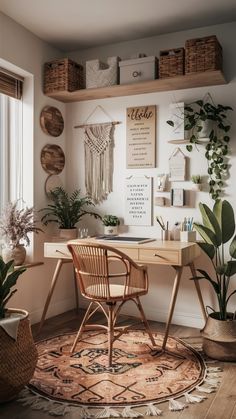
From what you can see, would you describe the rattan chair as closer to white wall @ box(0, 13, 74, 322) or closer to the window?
white wall @ box(0, 13, 74, 322)

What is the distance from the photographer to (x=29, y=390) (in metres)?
2.31

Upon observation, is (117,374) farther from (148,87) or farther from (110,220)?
(148,87)

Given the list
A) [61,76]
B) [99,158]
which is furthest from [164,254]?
[61,76]

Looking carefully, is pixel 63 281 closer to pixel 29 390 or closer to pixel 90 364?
pixel 90 364

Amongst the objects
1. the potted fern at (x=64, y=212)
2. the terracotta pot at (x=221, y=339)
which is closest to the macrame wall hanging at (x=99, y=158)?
the potted fern at (x=64, y=212)

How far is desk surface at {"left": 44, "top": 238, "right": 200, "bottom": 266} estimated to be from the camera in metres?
2.90

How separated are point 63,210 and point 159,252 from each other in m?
1.15

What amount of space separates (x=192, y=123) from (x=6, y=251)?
6.10 feet

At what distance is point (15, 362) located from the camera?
211 cm

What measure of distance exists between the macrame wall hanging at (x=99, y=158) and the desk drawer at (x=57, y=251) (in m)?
0.76

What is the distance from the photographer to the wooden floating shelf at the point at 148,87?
3173 millimetres

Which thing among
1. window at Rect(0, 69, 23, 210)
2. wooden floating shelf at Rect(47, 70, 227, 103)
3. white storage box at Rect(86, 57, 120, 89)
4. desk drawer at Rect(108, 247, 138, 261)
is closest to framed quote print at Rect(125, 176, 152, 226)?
desk drawer at Rect(108, 247, 138, 261)

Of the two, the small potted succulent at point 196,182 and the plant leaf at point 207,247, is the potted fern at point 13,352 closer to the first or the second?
the plant leaf at point 207,247

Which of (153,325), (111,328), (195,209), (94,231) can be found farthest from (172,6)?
(153,325)
